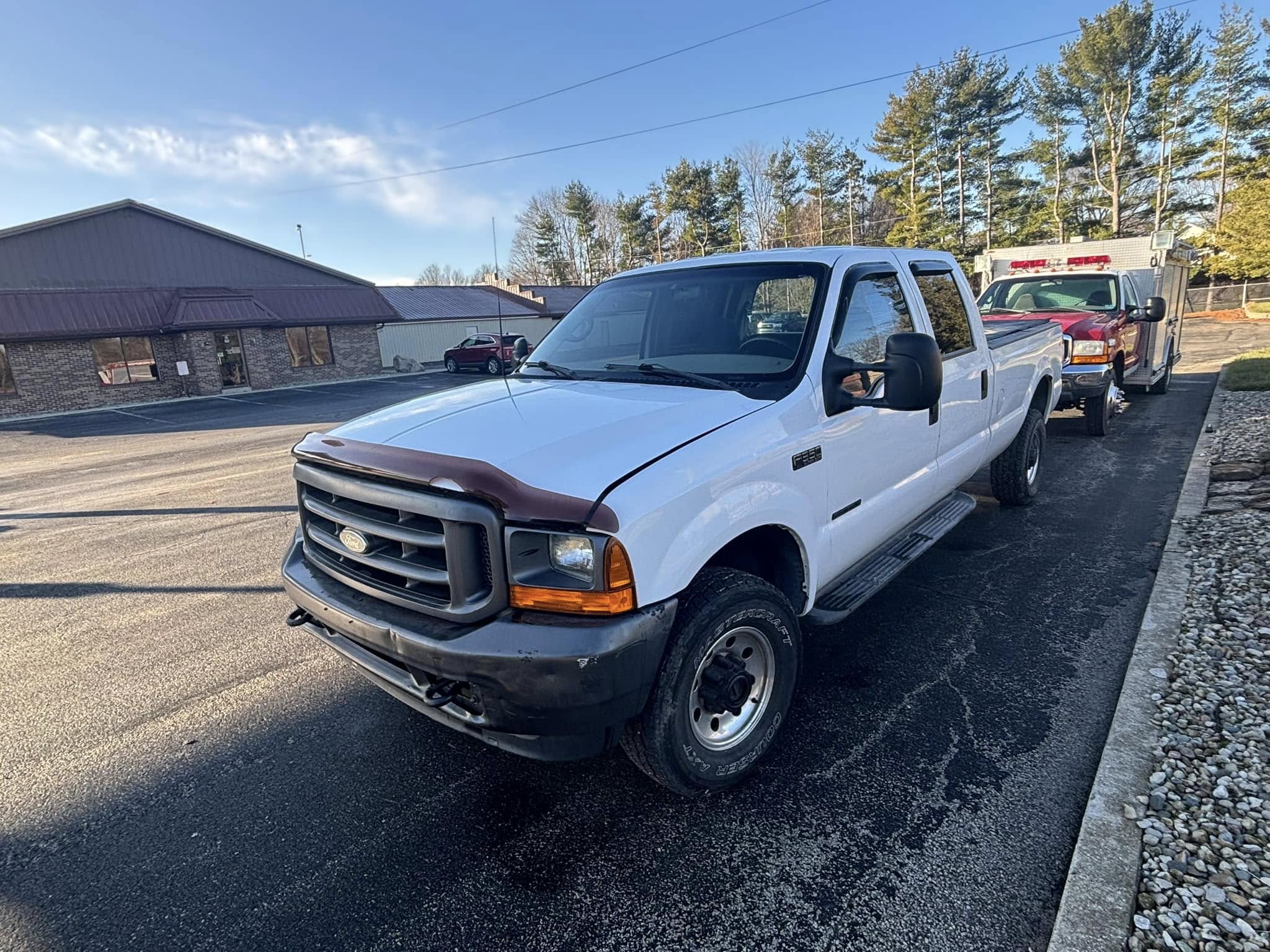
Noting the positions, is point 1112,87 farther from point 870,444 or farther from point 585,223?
point 870,444

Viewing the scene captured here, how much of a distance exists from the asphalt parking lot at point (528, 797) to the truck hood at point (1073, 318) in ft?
14.5

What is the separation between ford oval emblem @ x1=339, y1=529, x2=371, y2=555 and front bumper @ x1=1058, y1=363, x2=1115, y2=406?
28.1 feet

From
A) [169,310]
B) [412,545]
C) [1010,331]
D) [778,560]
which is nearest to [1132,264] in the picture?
[1010,331]

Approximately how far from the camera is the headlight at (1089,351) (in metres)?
8.34

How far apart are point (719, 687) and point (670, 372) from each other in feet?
4.68

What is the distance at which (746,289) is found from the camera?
11.6 ft

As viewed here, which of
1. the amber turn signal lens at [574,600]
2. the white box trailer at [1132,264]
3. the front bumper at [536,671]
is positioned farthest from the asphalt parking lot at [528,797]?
the white box trailer at [1132,264]

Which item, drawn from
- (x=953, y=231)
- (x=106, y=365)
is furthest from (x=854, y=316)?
(x=953, y=231)

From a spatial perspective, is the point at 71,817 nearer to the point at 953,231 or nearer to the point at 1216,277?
the point at 953,231

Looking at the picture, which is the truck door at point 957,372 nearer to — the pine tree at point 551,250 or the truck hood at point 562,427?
the truck hood at point 562,427

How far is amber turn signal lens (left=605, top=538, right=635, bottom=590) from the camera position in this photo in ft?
6.89

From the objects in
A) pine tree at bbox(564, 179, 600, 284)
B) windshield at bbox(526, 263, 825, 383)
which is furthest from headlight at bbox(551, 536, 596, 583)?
pine tree at bbox(564, 179, 600, 284)

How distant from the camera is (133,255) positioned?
2747 centimetres

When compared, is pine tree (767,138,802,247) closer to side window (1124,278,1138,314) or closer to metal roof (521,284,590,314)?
metal roof (521,284,590,314)
